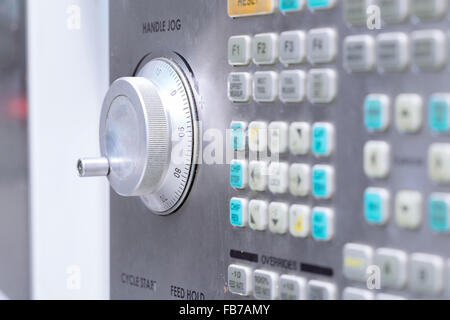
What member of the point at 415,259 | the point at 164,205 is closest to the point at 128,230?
the point at 164,205

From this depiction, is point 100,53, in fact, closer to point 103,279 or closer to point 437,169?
point 103,279

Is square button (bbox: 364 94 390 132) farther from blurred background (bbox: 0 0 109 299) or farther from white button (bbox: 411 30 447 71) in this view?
blurred background (bbox: 0 0 109 299)

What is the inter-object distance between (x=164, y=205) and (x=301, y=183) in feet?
0.47

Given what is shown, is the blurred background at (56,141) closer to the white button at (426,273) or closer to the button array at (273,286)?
the button array at (273,286)

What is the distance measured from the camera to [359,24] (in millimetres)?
381

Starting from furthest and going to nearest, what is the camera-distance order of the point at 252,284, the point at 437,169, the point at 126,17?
the point at 126,17
the point at 252,284
the point at 437,169

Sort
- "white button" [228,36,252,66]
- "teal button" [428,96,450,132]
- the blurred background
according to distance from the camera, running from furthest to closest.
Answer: the blurred background, "white button" [228,36,252,66], "teal button" [428,96,450,132]

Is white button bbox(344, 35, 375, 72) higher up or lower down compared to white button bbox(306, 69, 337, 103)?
higher up

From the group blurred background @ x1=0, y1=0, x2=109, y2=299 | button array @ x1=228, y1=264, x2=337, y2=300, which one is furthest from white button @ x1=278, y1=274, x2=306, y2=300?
blurred background @ x1=0, y1=0, x2=109, y2=299

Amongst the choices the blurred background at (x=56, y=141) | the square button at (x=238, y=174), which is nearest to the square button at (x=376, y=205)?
the square button at (x=238, y=174)

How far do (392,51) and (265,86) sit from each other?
0.10 meters

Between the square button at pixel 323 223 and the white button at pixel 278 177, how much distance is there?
30 mm

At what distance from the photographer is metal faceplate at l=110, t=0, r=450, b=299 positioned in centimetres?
36

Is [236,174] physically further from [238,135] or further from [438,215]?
[438,215]
